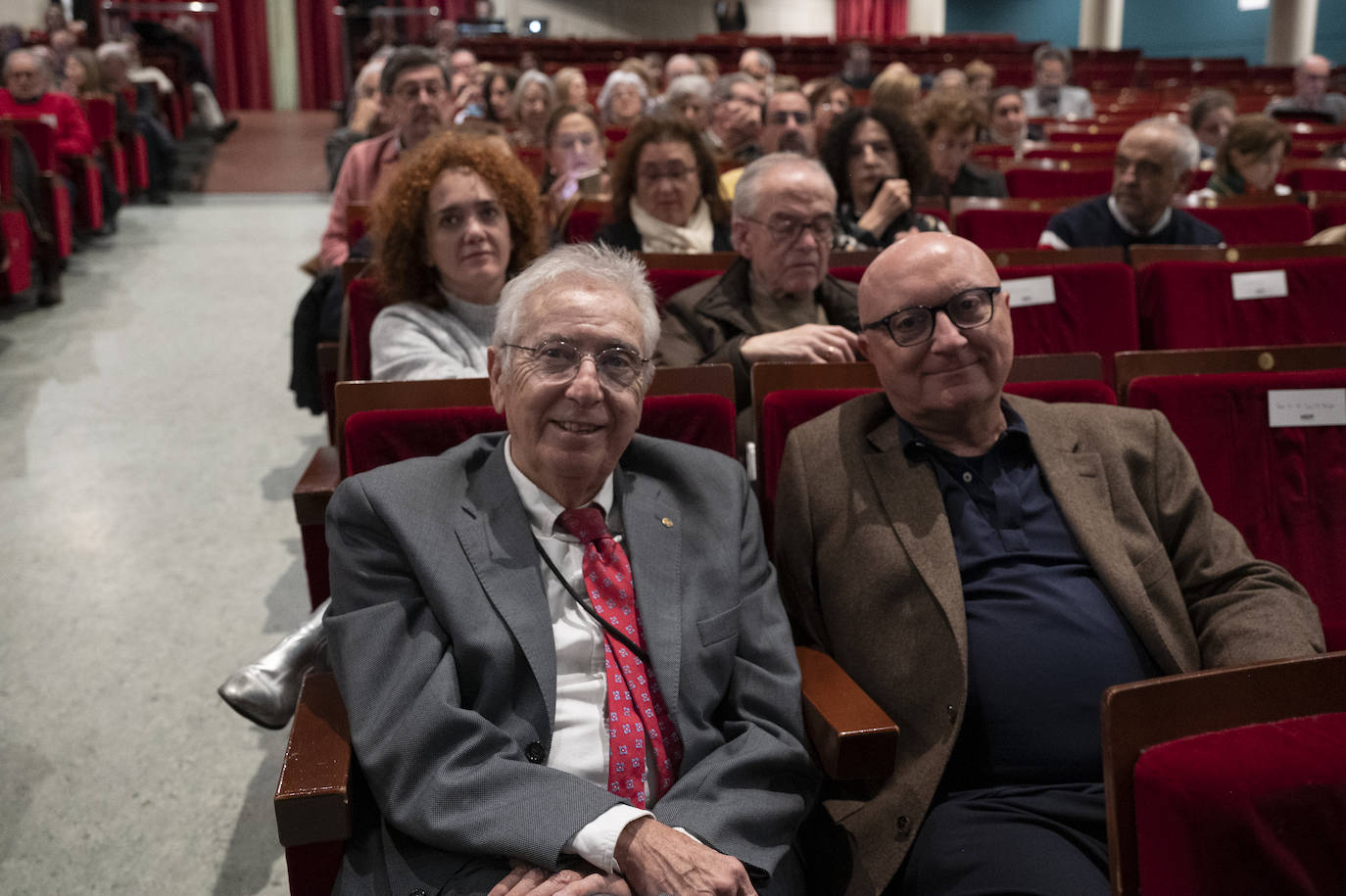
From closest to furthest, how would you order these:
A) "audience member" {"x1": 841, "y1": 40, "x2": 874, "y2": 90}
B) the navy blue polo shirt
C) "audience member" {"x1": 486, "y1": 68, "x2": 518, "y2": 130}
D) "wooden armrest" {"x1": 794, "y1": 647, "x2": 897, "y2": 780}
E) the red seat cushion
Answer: the red seat cushion < "wooden armrest" {"x1": 794, "y1": 647, "x2": 897, "y2": 780} < the navy blue polo shirt < "audience member" {"x1": 486, "y1": 68, "x2": 518, "y2": 130} < "audience member" {"x1": 841, "y1": 40, "x2": 874, "y2": 90}

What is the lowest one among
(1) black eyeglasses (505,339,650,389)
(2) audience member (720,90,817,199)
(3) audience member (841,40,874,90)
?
(1) black eyeglasses (505,339,650,389)

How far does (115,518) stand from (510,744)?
2185mm

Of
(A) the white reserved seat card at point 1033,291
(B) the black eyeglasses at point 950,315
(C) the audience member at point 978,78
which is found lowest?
(A) the white reserved seat card at point 1033,291

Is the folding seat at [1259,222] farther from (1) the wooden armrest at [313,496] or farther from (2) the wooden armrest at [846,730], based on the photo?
(1) the wooden armrest at [313,496]

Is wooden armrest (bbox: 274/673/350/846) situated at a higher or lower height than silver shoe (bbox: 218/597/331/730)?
higher

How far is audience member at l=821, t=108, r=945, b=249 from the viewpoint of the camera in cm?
299

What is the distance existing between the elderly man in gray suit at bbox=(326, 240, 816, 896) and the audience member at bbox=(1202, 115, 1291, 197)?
3.39 meters

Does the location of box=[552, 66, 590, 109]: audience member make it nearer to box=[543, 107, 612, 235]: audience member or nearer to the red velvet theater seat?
box=[543, 107, 612, 235]: audience member

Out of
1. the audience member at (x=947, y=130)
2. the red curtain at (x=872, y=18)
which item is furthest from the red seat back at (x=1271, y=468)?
the red curtain at (x=872, y=18)

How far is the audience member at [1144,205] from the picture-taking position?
298 cm

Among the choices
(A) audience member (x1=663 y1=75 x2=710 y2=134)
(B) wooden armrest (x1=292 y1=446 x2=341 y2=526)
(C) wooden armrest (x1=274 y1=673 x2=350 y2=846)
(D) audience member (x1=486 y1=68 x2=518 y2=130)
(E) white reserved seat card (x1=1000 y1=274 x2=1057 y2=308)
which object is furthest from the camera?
(D) audience member (x1=486 y1=68 x2=518 y2=130)

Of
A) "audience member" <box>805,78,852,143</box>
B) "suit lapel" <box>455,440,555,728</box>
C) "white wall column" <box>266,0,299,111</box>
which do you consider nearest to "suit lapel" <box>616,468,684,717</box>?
"suit lapel" <box>455,440,555,728</box>

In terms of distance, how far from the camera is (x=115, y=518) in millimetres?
2953

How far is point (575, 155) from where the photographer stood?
12.5 ft
